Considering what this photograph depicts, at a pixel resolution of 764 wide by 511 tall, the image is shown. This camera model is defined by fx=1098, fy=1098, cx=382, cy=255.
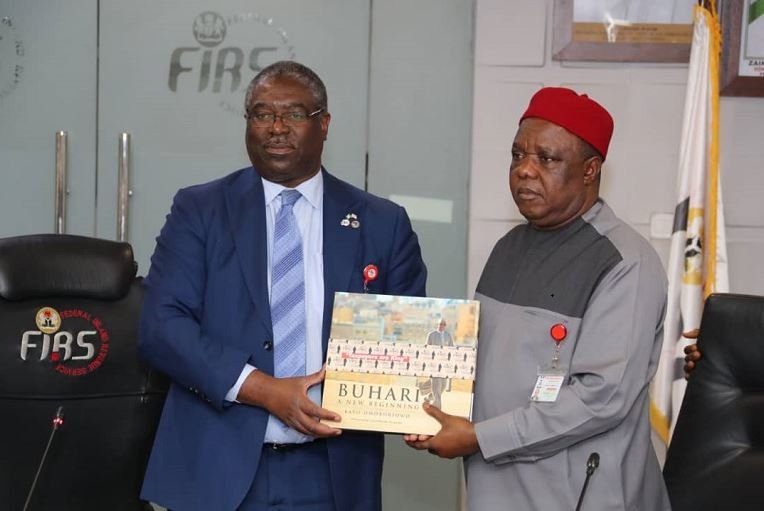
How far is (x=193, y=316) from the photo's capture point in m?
2.38

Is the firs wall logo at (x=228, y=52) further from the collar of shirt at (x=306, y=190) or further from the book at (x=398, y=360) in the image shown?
the book at (x=398, y=360)

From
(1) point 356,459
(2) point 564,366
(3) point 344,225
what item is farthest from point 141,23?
(2) point 564,366

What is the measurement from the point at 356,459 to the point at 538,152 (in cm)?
78

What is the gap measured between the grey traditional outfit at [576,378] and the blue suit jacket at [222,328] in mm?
318

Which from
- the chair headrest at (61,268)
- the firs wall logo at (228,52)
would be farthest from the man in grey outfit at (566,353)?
the firs wall logo at (228,52)

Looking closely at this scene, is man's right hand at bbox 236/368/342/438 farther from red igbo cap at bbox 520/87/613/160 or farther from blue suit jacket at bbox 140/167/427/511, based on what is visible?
red igbo cap at bbox 520/87/613/160

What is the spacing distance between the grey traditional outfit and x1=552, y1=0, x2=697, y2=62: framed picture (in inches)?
73.6

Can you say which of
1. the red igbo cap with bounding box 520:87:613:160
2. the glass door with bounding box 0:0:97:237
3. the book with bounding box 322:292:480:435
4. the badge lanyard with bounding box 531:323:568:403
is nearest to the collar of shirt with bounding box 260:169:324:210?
the book with bounding box 322:292:480:435

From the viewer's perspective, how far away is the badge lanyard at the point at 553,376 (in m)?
2.12

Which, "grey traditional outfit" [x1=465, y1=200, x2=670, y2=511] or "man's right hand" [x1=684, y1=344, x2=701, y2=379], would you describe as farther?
"man's right hand" [x1=684, y1=344, x2=701, y2=379]

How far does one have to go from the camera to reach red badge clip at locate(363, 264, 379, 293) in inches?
95.2

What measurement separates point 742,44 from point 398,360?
228cm

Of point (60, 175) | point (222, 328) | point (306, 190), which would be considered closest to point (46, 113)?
point (60, 175)

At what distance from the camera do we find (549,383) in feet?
7.00
